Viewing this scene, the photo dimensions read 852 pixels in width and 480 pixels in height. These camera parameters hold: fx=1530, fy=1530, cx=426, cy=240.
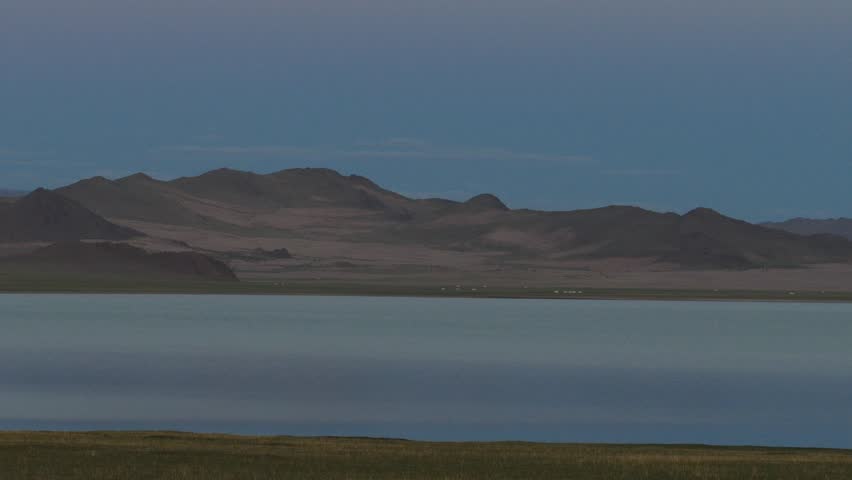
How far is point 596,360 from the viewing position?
291 feet

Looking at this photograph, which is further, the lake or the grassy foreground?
the lake

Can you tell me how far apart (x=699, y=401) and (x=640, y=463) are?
32.3 meters

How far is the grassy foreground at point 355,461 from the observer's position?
29250mm

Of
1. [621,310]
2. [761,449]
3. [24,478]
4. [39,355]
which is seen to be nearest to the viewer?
[24,478]

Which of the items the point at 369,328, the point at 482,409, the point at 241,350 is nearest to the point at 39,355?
the point at 241,350

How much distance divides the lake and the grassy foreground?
12075 millimetres

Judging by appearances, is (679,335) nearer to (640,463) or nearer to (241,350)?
(241,350)

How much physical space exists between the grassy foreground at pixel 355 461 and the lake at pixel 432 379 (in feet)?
39.6

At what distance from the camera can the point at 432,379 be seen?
2876 inches

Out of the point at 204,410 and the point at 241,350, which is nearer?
the point at 204,410

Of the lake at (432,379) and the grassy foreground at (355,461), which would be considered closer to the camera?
the grassy foreground at (355,461)

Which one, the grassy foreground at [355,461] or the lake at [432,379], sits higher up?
the lake at [432,379]

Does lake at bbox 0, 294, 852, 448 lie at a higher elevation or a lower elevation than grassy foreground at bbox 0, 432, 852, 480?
higher

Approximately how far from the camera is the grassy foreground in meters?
29.2
